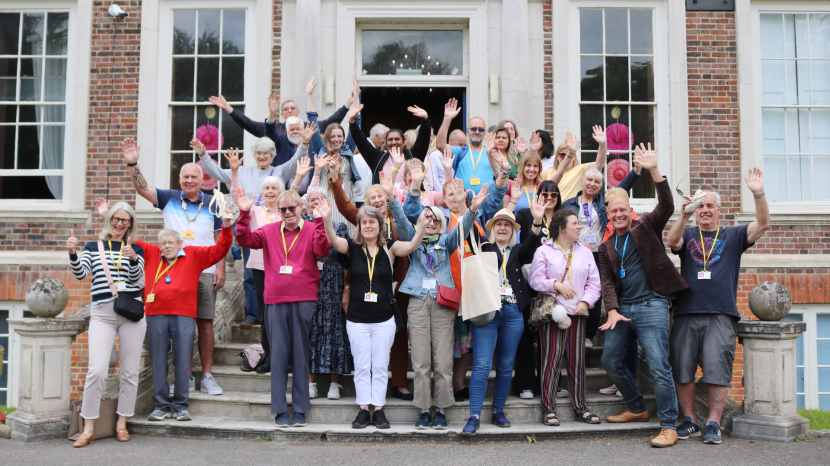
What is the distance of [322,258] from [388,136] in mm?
1525

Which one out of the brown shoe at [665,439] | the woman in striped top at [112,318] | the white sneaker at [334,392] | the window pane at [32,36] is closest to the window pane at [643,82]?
the brown shoe at [665,439]

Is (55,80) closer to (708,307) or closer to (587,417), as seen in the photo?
(587,417)

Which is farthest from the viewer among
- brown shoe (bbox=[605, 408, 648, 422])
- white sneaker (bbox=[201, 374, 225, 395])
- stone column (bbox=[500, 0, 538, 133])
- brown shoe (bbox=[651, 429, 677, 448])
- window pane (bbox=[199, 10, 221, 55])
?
window pane (bbox=[199, 10, 221, 55])

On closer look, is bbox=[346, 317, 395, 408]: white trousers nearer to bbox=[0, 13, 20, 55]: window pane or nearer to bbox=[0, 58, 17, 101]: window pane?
bbox=[0, 58, 17, 101]: window pane

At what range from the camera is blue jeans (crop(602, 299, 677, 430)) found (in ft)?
18.2

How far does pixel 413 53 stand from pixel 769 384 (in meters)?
6.05

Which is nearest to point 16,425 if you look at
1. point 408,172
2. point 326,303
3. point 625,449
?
point 326,303

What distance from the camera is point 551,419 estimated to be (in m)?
5.70

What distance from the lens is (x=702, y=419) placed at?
606 centimetres

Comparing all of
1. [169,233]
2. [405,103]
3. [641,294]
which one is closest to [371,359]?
[169,233]

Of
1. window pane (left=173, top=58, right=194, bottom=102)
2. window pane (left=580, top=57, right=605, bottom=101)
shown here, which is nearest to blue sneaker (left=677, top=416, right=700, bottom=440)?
window pane (left=580, top=57, right=605, bottom=101)

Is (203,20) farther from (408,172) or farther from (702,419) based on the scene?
(702,419)

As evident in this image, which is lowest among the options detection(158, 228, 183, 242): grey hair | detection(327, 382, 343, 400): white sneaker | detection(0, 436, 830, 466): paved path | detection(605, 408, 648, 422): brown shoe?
detection(0, 436, 830, 466): paved path

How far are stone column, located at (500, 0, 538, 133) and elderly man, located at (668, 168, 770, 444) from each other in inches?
139
